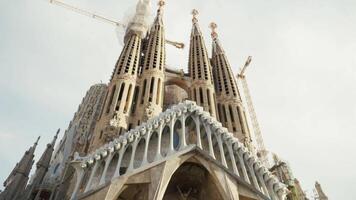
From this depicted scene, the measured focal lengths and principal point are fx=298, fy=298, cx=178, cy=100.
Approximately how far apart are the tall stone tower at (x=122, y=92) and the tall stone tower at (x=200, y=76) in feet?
19.2

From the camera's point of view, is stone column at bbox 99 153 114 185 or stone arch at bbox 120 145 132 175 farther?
stone arch at bbox 120 145 132 175

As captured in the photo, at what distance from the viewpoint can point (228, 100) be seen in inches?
1092

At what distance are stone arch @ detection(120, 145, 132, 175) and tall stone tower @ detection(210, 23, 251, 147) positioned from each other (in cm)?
1030

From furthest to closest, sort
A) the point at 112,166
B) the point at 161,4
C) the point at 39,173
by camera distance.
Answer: the point at 161,4 → the point at 39,173 → the point at 112,166

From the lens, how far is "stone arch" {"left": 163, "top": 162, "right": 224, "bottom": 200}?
1628 cm

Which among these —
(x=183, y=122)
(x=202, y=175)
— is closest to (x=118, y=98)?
(x=183, y=122)

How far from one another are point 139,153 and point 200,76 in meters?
14.8

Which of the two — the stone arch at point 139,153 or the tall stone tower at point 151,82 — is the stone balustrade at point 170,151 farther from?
the tall stone tower at point 151,82

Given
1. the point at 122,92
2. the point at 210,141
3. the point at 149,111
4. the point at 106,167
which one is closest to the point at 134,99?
the point at 122,92

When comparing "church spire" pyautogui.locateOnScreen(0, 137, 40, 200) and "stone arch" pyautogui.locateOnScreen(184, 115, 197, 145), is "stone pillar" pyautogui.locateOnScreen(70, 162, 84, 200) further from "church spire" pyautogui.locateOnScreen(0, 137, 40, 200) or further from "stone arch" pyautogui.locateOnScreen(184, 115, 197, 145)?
"church spire" pyautogui.locateOnScreen(0, 137, 40, 200)

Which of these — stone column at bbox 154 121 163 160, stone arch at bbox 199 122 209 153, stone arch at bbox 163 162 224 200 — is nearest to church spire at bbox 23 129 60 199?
stone arch at bbox 163 162 224 200

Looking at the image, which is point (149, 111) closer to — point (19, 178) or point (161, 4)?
point (19, 178)

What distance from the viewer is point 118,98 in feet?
74.6

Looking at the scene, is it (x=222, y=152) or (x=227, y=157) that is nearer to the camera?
(x=222, y=152)
